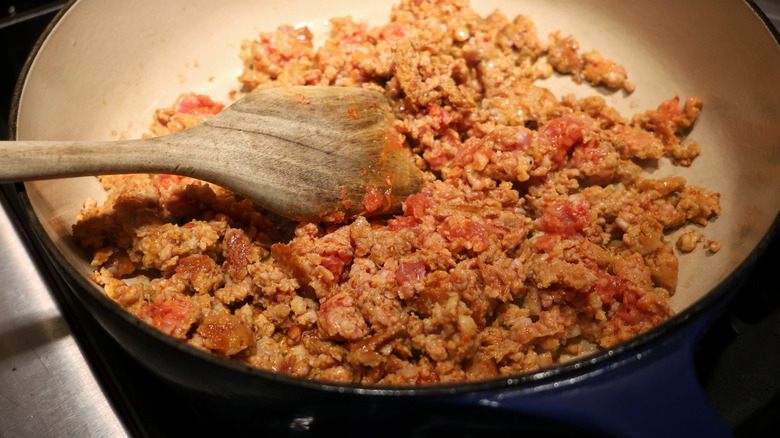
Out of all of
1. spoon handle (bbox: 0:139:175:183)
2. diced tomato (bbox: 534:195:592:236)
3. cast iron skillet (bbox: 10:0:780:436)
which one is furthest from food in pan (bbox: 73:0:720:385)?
spoon handle (bbox: 0:139:175:183)

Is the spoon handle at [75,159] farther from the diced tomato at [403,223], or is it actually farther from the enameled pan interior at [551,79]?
the diced tomato at [403,223]

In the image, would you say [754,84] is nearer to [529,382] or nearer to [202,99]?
[529,382]

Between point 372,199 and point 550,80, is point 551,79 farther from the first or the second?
point 372,199

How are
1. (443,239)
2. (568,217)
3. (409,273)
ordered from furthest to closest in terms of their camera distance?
(568,217)
(443,239)
(409,273)

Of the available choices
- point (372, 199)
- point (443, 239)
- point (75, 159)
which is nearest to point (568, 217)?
point (443, 239)

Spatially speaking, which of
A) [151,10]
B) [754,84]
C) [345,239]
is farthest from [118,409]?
[754,84]

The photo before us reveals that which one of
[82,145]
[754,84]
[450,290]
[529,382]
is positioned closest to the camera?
[529,382]
